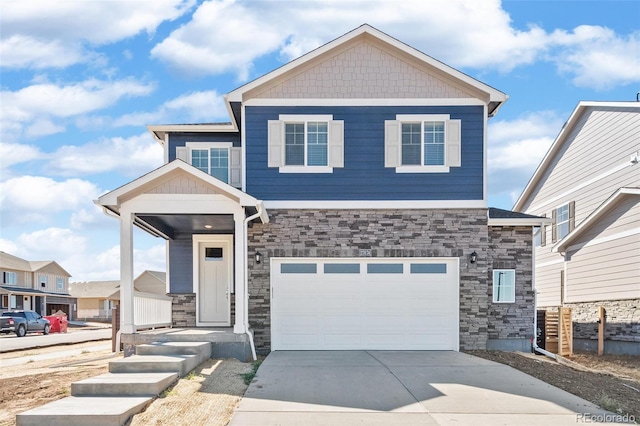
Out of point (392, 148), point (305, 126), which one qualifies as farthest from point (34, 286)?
point (392, 148)

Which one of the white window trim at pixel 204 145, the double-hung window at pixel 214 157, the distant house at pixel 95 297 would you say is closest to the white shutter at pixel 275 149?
the double-hung window at pixel 214 157

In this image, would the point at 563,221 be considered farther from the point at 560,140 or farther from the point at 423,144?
the point at 423,144

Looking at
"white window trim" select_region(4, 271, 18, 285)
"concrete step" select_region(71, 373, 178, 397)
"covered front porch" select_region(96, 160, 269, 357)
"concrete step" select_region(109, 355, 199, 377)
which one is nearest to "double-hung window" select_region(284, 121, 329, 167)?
"covered front porch" select_region(96, 160, 269, 357)

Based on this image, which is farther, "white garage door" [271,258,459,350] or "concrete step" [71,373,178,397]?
"white garage door" [271,258,459,350]

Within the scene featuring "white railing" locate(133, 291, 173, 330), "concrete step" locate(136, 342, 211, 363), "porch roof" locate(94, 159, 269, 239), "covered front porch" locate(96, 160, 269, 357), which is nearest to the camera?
"concrete step" locate(136, 342, 211, 363)

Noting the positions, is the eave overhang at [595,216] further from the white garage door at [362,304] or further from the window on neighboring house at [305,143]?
the window on neighboring house at [305,143]

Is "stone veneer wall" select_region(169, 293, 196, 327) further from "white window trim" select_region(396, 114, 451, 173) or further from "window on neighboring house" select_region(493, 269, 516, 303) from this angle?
"window on neighboring house" select_region(493, 269, 516, 303)

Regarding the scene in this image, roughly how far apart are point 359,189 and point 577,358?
7831mm

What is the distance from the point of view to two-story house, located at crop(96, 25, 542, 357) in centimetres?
1298

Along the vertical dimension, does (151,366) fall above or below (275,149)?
below

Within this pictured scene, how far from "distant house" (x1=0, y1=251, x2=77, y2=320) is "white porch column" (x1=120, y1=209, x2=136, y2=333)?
37.7 meters

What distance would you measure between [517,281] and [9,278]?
45.9 m

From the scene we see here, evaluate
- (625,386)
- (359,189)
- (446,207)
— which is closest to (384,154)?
(359,189)

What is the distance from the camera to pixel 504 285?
13703 millimetres
